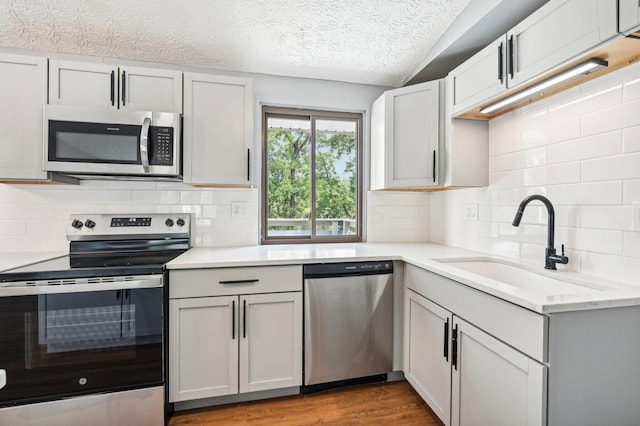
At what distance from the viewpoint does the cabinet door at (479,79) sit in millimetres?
1607

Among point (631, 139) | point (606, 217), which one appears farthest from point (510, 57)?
point (606, 217)

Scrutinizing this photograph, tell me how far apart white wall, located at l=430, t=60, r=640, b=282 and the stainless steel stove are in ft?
6.77

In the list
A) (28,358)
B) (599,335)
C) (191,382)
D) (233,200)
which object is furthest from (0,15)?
(599,335)

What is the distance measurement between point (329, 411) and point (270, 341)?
21.0 inches

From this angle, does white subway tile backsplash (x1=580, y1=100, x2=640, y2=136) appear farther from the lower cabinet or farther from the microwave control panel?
the microwave control panel

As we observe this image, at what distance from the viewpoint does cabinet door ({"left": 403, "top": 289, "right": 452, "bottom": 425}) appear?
160cm

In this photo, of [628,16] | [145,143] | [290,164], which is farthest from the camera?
[290,164]

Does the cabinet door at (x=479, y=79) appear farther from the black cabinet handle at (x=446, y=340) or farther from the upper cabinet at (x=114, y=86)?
the upper cabinet at (x=114, y=86)

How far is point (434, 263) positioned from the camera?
1744mm

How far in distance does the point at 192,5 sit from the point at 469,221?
2.27m

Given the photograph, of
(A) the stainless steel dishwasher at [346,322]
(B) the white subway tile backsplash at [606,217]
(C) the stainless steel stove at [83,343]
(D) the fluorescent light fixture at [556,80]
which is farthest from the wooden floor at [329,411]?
(D) the fluorescent light fixture at [556,80]

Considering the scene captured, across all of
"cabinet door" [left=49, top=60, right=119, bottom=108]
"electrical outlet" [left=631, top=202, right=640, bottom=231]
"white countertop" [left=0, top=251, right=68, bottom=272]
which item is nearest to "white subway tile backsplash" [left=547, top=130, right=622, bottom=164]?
"electrical outlet" [left=631, top=202, right=640, bottom=231]

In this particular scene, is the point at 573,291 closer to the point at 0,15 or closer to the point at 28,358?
the point at 28,358

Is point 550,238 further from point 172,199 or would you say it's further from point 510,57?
point 172,199
